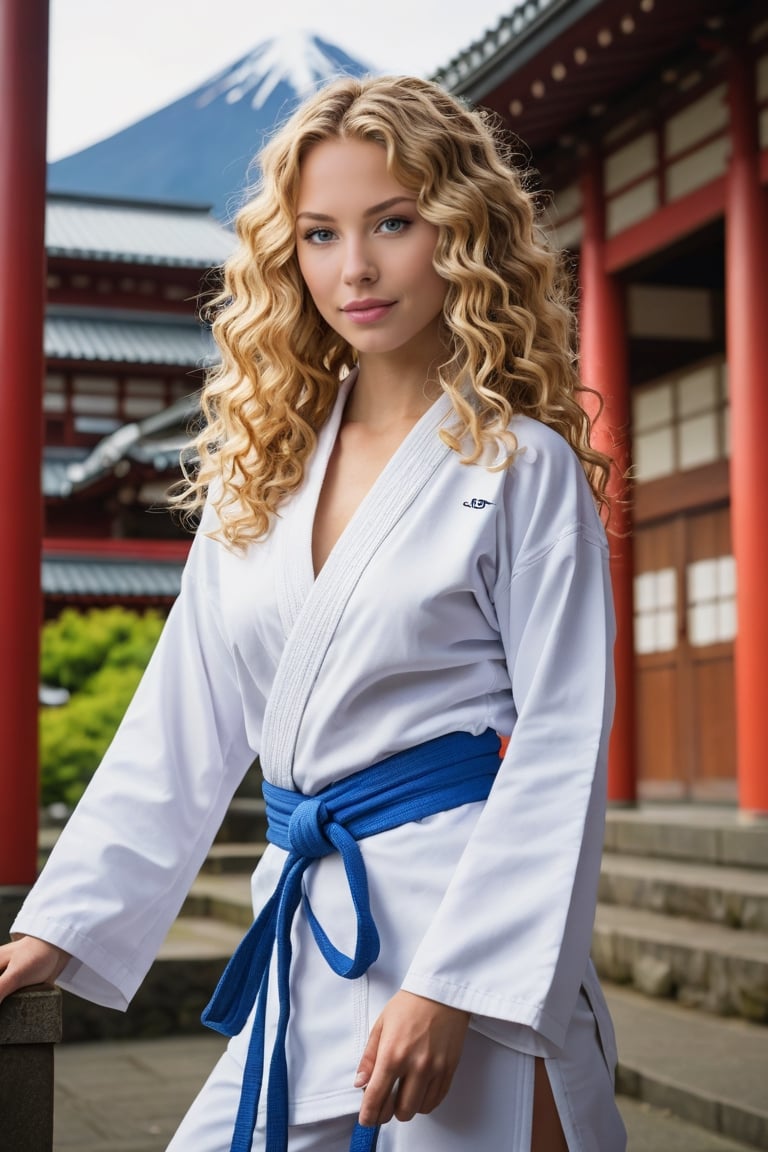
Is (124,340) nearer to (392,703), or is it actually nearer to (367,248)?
(367,248)

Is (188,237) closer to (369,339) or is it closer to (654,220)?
(654,220)

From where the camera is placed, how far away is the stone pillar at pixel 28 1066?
1.72 m

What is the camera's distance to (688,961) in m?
Result: 5.00

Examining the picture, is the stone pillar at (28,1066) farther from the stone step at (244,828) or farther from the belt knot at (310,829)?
the stone step at (244,828)

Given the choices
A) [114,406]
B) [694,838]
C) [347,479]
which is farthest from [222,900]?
[114,406]

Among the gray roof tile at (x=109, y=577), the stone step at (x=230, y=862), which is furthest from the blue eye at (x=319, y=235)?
the gray roof tile at (x=109, y=577)

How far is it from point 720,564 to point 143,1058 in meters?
5.97

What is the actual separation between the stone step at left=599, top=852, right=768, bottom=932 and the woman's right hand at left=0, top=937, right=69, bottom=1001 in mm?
3984

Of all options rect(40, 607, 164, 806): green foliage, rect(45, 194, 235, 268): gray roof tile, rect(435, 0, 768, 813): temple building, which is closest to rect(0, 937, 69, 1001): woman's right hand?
rect(435, 0, 768, 813): temple building

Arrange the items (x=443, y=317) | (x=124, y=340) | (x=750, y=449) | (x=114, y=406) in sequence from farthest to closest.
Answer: (x=114, y=406) → (x=124, y=340) → (x=750, y=449) → (x=443, y=317)

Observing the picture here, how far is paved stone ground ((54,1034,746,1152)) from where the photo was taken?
3.86 m

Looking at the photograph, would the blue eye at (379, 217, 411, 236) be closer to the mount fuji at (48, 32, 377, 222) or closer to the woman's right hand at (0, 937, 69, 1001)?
the woman's right hand at (0, 937, 69, 1001)

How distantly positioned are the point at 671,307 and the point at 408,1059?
881cm

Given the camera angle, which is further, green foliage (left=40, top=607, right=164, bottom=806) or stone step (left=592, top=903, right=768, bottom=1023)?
green foliage (left=40, top=607, right=164, bottom=806)
